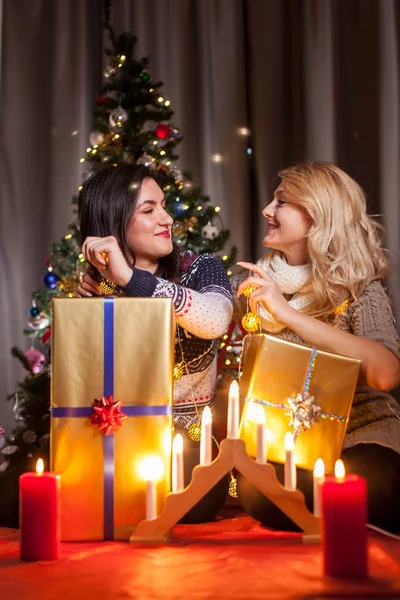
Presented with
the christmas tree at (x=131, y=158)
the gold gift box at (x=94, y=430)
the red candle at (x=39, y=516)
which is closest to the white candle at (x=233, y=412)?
the gold gift box at (x=94, y=430)

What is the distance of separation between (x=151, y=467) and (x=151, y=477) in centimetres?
5

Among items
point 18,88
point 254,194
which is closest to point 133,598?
point 254,194

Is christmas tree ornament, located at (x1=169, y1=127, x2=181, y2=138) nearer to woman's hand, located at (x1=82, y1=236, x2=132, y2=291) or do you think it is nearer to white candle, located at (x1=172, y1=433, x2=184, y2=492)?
woman's hand, located at (x1=82, y1=236, x2=132, y2=291)

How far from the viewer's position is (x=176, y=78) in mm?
3744

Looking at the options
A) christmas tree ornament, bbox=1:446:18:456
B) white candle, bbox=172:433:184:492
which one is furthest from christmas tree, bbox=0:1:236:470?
white candle, bbox=172:433:184:492

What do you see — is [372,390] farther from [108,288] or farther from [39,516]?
[39,516]

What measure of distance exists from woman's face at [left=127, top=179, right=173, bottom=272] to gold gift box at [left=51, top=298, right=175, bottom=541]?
466 mm

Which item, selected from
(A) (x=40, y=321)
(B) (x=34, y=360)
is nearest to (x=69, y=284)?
(A) (x=40, y=321)

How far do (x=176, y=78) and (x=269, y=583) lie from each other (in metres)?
2.96

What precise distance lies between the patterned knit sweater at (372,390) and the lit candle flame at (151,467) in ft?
1.69

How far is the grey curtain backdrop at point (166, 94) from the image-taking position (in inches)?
144

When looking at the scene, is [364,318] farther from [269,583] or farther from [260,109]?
[260,109]

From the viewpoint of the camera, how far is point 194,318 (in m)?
1.79

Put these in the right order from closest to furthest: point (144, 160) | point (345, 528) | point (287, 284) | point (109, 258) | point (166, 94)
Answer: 1. point (345, 528)
2. point (109, 258)
3. point (287, 284)
4. point (144, 160)
5. point (166, 94)
